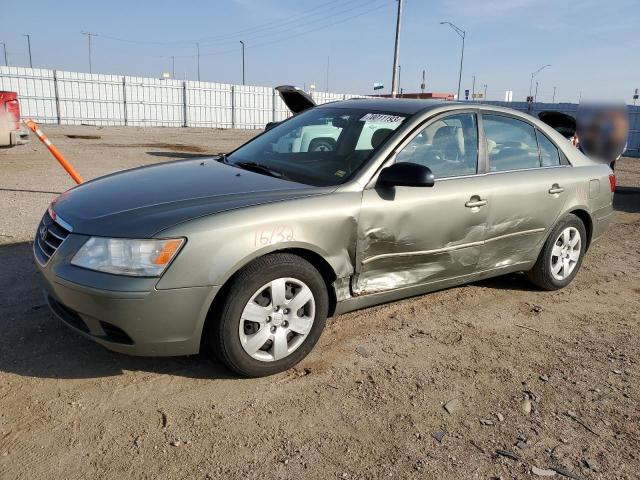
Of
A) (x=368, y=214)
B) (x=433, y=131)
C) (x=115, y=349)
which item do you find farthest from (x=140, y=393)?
(x=433, y=131)

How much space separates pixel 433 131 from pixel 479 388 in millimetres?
1801

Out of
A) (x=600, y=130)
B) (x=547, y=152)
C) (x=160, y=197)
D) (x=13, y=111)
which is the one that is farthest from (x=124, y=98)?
(x=160, y=197)

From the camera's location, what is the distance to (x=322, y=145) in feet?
13.5

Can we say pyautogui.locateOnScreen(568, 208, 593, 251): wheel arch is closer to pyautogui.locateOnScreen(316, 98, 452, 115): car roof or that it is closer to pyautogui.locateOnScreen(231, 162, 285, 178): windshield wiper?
pyautogui.locateOnScreen(316, 98, 452, 115): car roof

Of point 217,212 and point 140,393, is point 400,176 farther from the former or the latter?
point 140,393

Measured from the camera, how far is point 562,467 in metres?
2.53

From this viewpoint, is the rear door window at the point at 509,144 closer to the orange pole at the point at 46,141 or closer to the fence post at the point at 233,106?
the orange pole at the point at 46,141

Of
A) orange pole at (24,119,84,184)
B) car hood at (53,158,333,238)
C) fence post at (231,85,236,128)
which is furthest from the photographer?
fence post at (231,85,236,128)

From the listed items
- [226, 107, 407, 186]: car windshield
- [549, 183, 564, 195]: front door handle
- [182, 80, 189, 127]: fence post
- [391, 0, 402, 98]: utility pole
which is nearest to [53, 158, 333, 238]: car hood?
[226, 107, 407, 186]: car windshield

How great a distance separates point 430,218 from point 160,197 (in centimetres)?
176

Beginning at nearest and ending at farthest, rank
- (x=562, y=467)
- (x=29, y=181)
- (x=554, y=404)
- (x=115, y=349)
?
(x=562, y=467) → (x=115, y=349) → (x=554, y=404) → (x=29, y=181)

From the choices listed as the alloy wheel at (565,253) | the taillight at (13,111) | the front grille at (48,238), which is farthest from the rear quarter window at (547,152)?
the taillight at (13,111)

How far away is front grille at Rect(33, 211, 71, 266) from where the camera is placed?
301 cm

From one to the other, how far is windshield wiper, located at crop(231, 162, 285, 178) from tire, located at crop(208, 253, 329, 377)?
0.77 m
